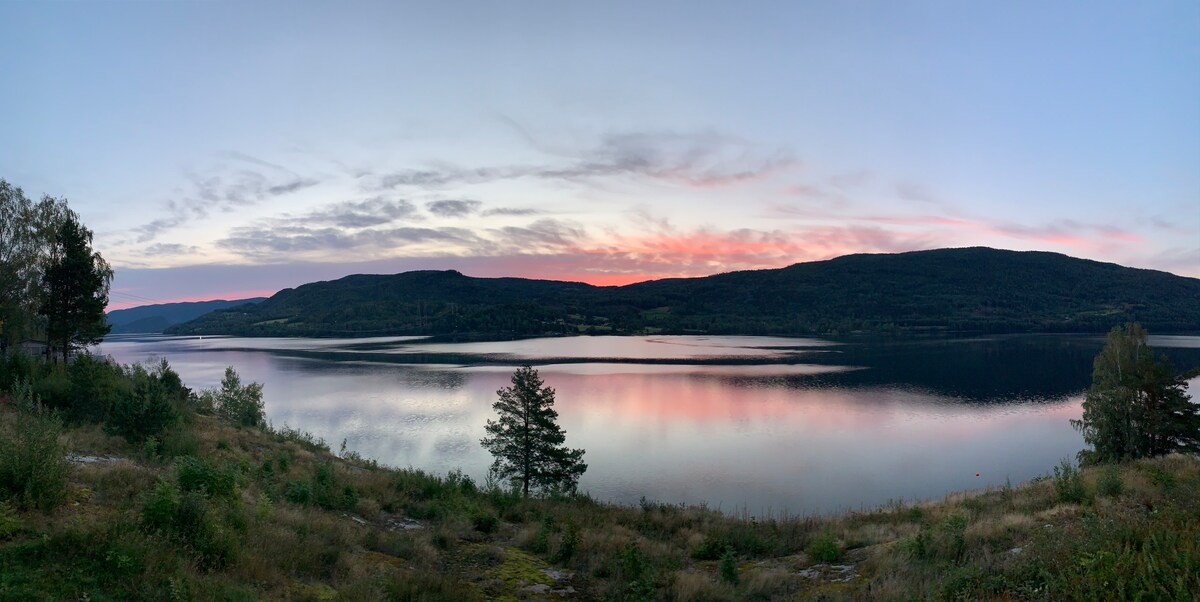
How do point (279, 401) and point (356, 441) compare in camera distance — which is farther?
point (279, 401)

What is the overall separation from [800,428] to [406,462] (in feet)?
99.1

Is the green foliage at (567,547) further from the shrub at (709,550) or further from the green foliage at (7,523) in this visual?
the green foliage at (7,523)

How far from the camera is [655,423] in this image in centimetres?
4800

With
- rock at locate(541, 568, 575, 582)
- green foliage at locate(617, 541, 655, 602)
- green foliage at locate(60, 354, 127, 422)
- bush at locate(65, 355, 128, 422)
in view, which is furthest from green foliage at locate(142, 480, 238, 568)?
green foliage at locate(60, 354, 127, 422)

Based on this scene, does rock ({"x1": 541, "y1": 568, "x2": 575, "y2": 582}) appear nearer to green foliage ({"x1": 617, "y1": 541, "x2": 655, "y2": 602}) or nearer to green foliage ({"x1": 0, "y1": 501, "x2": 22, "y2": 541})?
green foliage ({"x1": 617, "y1": 541, "x2": 655, "y2": 602})

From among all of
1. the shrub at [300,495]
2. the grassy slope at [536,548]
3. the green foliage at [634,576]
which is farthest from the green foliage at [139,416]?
the green foliage at [634,576]

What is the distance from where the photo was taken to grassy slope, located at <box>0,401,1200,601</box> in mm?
5480

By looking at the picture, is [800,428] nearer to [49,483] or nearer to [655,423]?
[655,423]

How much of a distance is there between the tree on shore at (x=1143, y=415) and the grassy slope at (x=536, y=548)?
17.6m

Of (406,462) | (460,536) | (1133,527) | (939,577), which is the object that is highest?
(1133,527)

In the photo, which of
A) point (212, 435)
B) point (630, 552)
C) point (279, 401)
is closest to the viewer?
point (630, 552)

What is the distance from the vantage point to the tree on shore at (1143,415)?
85.2 feet

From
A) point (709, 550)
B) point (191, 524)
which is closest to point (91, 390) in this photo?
point (191, 524)

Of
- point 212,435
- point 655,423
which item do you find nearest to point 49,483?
point 212,435
